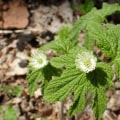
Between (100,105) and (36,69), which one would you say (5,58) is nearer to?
(36,69)

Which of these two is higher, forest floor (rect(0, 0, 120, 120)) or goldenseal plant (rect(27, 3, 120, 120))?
goldenseal plant (rect(27, 3, 120, 120))

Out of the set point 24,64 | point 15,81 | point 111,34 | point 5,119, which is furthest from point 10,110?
point 111,34

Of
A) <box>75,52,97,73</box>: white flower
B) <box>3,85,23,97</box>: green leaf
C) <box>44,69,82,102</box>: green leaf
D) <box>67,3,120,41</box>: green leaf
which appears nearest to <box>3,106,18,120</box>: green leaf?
<box>3,85,23,97</box>: green leaf

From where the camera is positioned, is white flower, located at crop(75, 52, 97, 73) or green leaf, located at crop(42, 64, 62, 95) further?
green leaf, located at crop(42, 64, 62, 95)

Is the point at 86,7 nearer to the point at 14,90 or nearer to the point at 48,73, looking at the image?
the point at 14,90

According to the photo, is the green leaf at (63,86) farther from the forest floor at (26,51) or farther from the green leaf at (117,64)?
the forest floor at (26,51)

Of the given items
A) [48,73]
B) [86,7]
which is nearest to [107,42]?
[48,73]

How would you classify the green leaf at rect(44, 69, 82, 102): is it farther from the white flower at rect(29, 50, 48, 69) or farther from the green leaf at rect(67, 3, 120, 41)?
the green leaf at rect(67, 3, 120, 41)

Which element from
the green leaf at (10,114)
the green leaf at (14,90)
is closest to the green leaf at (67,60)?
the green leaf at (10,114)

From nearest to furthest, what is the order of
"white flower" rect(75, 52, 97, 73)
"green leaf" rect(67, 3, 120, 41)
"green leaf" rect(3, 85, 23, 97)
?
1. "white flower" rect(75, 52, 97, 73)
2. "green leaf" rect(67, 3, 120, 41)
3. "green leaf" rect(3, 85, 23, 97)

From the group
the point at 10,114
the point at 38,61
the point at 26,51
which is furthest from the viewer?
the point at 26,51
